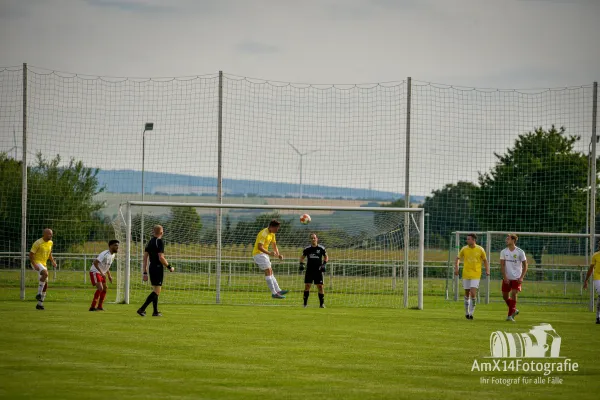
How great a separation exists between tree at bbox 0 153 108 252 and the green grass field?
26.8 ft

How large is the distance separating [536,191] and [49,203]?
21809 mm

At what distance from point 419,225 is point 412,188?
184cm

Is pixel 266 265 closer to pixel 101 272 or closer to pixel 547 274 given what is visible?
pixel 101 272

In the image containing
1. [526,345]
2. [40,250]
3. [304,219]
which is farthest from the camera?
[304,219]

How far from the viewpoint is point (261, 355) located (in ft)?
43.1

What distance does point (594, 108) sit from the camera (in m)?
27.5

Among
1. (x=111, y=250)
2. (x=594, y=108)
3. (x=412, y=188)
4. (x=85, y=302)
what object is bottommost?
(x=85, y=302)

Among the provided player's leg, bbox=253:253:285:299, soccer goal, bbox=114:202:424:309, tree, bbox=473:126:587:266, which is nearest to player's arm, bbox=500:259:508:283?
soccer goal, bbox=114:202:424:309

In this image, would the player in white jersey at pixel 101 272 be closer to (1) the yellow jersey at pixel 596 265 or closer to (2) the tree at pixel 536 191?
(1) the yellow jersey at pixel 596 265

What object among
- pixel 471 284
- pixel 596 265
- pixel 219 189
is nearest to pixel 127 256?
pixel 219 189

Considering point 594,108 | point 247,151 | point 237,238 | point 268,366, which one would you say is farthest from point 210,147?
point 268,366

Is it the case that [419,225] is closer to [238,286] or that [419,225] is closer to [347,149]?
[347,149]

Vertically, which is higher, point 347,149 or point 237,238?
point 347,149

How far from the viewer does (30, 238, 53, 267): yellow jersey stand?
22391 mm
